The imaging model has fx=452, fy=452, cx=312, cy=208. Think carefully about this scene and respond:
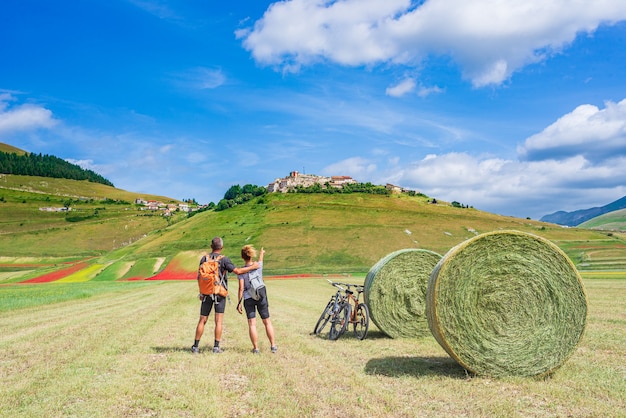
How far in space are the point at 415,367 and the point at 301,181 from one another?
157996mm

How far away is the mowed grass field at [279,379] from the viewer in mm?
6324

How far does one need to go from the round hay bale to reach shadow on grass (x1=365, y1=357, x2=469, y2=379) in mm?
2790

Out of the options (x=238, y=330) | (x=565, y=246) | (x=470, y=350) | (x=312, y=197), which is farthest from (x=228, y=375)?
(x=312, y=197)

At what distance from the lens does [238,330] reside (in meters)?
13.3

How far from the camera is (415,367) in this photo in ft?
28.9

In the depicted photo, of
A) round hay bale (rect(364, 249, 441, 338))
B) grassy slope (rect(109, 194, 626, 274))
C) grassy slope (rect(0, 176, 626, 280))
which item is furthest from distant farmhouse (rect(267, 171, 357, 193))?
round hay bale (rect(364, 249, 441, 338))

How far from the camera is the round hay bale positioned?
492 inches

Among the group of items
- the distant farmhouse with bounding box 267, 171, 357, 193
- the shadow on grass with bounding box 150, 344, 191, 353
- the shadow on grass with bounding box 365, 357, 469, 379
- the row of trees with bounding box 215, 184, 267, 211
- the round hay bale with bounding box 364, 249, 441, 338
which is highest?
the distant farmhouse with bounding box 267, 171, 357, 193

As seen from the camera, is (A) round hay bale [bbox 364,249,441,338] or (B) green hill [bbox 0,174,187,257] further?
(B) green hill [bbox 0,174,187,257]

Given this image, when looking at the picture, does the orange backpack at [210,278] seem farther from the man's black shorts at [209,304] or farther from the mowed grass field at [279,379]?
the mowed grass field at [279,379]

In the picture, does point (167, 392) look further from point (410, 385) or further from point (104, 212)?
point (104, 212)

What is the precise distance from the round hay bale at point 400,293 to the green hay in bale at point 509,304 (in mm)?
4325

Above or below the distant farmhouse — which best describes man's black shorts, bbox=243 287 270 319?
below

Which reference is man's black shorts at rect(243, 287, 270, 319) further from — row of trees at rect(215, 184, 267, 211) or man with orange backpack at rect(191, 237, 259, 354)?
row of trees at rect(215, 184, 267, 211)
